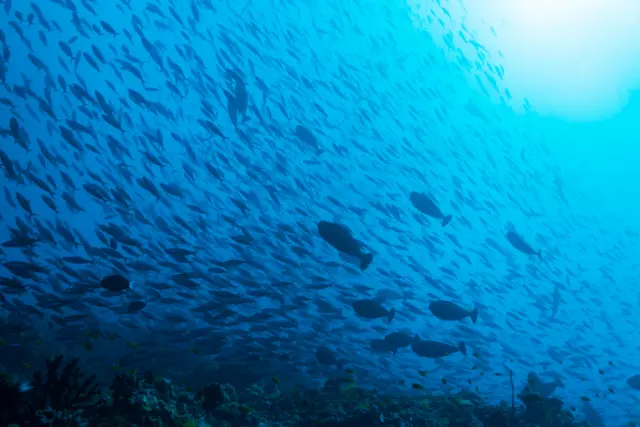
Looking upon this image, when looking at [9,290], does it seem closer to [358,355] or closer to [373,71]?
[358,355]

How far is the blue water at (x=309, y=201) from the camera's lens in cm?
A: 1390

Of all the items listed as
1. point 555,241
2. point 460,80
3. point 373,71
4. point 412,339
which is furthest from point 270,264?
point 555,241

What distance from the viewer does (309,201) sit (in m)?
22.6

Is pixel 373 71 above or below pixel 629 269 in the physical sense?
above

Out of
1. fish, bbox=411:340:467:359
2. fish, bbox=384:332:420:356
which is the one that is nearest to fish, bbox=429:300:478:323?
fish, bbox=411:340:467:359

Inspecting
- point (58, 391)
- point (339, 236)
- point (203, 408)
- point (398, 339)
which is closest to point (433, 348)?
point (398, 339)

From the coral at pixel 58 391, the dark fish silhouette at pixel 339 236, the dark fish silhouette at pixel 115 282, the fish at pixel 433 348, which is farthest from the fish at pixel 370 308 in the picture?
the coral at pixel 58 391

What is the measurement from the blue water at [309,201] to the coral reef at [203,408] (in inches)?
88.2

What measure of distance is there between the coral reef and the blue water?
224 cm

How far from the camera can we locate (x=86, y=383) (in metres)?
6.24

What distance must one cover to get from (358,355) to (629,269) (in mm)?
31327

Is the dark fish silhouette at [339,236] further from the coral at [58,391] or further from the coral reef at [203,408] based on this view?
the coral at [58,391]

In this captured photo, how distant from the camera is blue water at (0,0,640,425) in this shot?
1390 cm

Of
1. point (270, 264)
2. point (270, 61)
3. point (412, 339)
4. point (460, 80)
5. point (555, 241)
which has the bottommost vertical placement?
point (412, 339)
